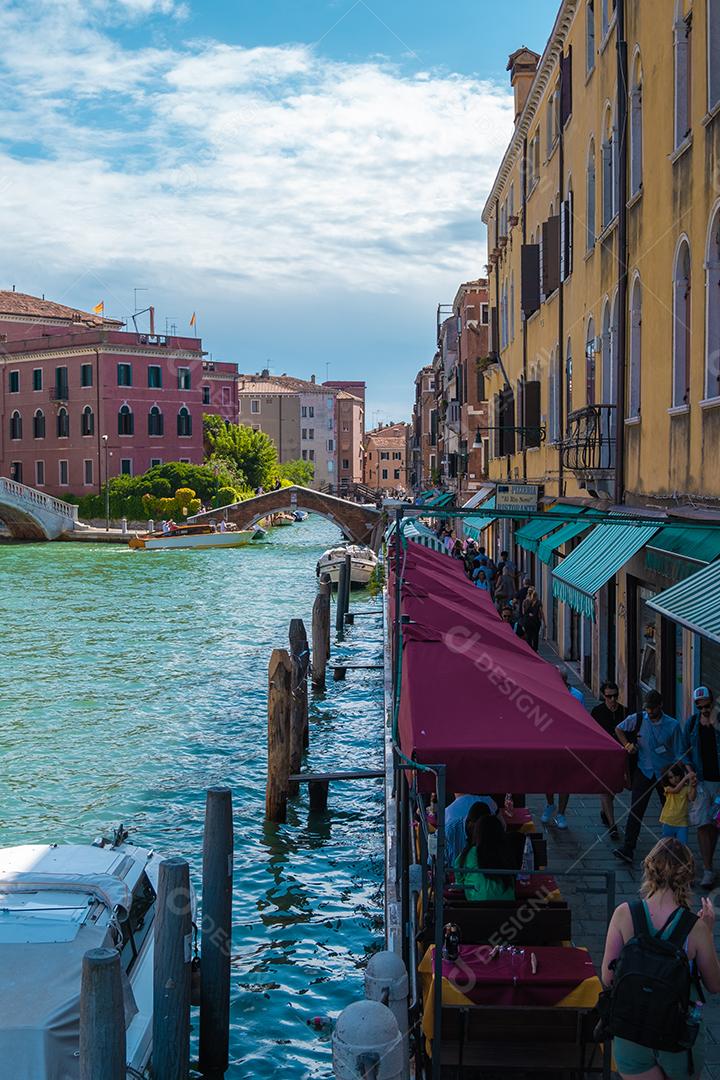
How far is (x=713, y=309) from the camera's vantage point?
9.29 meters

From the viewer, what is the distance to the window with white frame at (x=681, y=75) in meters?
10.2

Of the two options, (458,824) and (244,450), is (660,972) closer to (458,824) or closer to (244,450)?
(458,824)

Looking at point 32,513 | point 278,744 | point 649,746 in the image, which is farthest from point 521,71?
point 32,513

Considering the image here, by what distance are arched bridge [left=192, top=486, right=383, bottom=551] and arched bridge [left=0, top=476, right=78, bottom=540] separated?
7120 millimetres

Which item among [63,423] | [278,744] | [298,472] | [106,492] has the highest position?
[63,423]

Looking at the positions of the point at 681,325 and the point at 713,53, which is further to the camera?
the point at 681,325

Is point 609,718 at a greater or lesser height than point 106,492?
lesser

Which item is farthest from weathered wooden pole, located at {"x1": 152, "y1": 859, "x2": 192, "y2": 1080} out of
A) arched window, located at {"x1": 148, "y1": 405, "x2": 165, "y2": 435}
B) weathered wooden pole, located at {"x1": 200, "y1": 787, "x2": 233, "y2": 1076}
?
arched window, located at {"x1": 148, "y1": 405, "x2": 165, "y2": 435}

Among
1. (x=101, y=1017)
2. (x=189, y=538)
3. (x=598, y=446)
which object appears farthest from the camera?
(x=189, y=538)

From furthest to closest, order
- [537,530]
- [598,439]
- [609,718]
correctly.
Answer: [537,530]
[598,439]
[609,718]

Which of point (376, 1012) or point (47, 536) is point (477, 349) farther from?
point (376, 1012)

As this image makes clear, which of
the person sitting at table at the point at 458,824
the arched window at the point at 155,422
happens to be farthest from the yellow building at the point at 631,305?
the arched window at the point at 155,422

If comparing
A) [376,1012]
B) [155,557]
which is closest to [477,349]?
[155,557]

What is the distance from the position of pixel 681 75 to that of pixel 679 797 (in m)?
6.50
